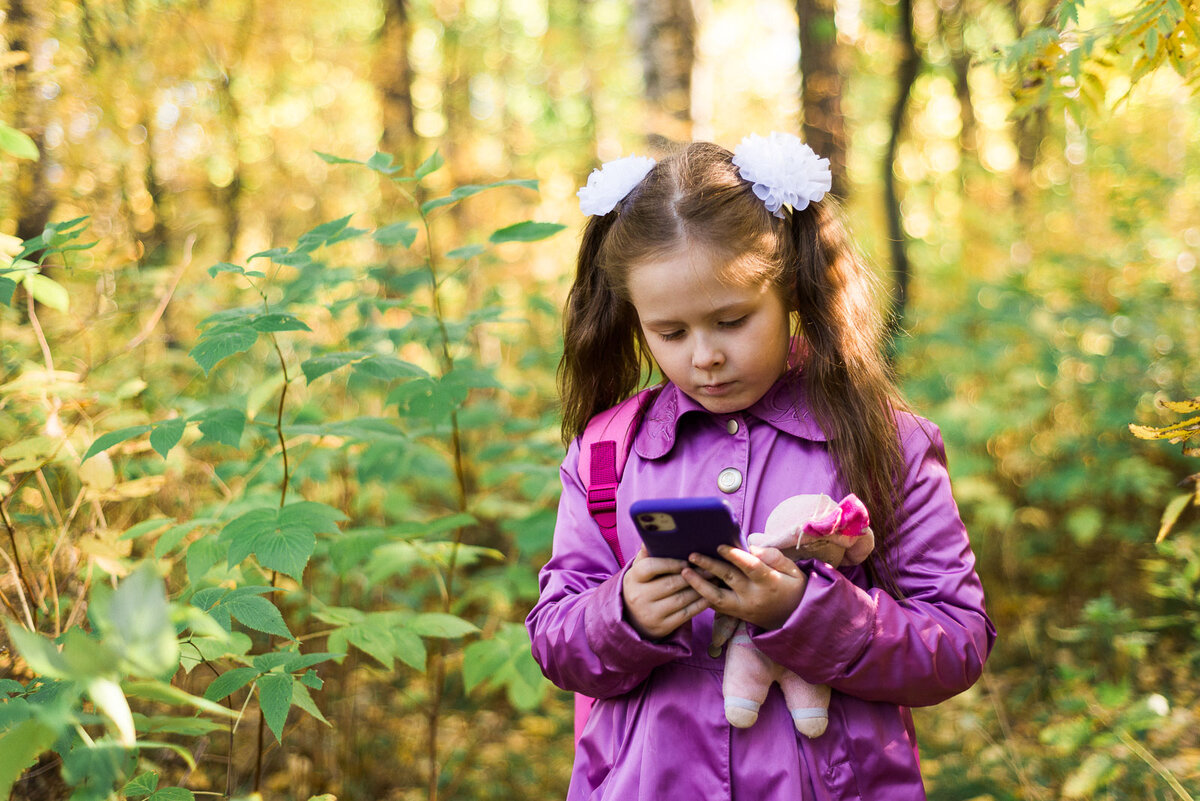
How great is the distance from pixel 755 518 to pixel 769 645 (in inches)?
10.1

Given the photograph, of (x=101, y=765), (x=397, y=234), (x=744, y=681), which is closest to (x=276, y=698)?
(x=101, y=765)

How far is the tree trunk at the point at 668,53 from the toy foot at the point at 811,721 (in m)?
3.80

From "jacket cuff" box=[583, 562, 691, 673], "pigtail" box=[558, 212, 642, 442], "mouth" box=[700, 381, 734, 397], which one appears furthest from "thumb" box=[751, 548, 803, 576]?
"pigtail" box=[558, 212, 642, 442]

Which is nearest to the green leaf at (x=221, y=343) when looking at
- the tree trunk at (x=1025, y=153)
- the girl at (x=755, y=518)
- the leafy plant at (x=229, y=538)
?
the leafy plant at (x=229, y=538)

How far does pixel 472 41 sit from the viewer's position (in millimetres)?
11570

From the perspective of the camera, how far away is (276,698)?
1597 mm

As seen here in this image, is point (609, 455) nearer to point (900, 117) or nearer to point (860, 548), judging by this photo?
point (860, 548)

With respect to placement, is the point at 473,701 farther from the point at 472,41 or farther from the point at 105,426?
the point at 472,41

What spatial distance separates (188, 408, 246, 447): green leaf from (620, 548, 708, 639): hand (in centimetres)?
106

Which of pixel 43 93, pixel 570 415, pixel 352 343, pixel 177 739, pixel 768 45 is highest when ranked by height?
pixel 768 45

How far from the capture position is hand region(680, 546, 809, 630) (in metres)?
1.32

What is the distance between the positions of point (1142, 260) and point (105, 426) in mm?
5406

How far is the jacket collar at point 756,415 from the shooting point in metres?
1.58

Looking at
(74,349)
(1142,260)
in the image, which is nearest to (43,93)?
(74,349)
